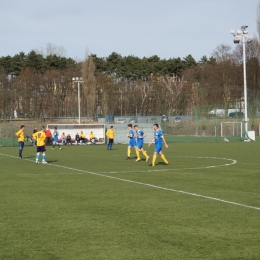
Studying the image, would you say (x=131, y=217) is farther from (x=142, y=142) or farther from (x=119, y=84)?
(x=119, y=84)

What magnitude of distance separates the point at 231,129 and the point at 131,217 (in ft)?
160

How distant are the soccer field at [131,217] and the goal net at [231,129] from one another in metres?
39.0

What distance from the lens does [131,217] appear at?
1103 centimetres

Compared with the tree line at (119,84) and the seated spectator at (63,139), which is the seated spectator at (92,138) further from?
the tree line at (119,84)

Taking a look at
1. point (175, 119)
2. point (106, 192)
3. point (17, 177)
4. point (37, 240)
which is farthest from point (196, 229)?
point (175, 119)

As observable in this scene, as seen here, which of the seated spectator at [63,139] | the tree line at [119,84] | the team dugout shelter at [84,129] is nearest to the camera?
the seated spectator at [63,139]

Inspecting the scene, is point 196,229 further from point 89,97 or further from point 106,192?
point 89,97

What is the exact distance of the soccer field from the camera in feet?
27.1

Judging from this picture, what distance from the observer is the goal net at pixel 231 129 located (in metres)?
58.0

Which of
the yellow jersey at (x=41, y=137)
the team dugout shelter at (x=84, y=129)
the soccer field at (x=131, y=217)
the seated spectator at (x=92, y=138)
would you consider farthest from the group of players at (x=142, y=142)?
the team dugout shelter at (x=84, y=129)

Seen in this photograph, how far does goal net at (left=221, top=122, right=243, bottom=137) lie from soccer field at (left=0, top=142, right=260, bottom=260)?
3896 centimetres

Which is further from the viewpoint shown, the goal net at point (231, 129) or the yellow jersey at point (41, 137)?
the goal net at point (231, 129)

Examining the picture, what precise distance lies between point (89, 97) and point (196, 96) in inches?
665

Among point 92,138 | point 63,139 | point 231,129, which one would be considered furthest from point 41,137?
point 231,129
